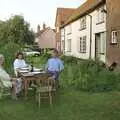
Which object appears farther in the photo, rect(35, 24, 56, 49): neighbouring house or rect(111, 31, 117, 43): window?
rect(35, 24, 56, 49): neighbouring house

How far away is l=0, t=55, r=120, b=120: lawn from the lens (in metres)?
9.27

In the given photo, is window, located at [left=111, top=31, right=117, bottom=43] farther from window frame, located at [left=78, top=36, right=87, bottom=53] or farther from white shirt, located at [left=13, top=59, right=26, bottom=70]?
white shirt, located at [left=13, top=59, right=26, bottom=70]

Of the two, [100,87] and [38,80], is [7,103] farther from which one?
[100,87]

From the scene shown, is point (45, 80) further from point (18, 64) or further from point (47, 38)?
point (47, 38)

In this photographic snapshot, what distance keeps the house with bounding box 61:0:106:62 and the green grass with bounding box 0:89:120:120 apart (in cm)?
1550

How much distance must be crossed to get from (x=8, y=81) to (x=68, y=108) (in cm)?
225

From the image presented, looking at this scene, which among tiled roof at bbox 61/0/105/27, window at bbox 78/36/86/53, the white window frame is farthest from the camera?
window at bbox 78/36/86/53

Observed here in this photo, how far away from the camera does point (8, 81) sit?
11.3m

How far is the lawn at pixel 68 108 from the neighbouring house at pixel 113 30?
38.4 feet

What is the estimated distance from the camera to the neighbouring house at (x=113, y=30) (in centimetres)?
2398

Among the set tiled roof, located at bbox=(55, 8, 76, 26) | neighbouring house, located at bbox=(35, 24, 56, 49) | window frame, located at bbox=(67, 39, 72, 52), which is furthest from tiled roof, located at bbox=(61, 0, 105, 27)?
neighbouring house, located at bbox=(35, 24, 56, 49)

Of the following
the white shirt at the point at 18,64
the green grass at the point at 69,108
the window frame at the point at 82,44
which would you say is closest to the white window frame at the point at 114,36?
the window frame at the point at 82,44

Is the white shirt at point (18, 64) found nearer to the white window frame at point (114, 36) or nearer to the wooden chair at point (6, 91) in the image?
the wooden chair at point (6, 91)

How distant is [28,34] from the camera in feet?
188
